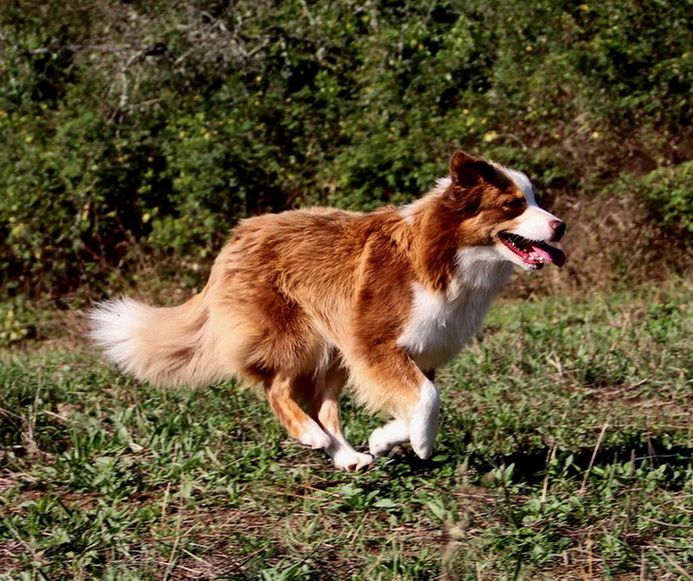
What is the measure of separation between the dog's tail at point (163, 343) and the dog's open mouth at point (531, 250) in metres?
1.56

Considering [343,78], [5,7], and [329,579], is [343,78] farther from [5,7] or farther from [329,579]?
[329,579]

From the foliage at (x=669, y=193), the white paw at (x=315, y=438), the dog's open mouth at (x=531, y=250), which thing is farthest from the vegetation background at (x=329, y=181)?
the dog's open mouth at (x=531, y=250)

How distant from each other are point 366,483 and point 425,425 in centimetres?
37

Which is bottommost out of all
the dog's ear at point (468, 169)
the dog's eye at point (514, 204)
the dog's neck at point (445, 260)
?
the dog's neck at point (445, 260)

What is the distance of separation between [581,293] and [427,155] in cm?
203

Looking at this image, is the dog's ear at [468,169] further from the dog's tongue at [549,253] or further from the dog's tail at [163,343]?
the dog's tail at [163,343]

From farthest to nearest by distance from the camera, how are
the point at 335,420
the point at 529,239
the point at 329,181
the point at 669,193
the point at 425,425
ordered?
the point at 329,181 < the point at 669,193 < the point at 335,420 < the point at 529,239 < the point at 425,425

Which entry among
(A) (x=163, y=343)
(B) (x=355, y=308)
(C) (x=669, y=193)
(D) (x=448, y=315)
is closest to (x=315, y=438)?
(B) (x=355, y=308)

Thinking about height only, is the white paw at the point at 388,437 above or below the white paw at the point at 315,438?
above

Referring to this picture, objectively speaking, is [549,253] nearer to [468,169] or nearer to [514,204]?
[514,204]

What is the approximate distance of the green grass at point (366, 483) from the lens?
3.91m

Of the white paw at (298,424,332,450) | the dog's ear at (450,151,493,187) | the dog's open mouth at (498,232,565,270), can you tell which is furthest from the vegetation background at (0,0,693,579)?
the dog's ear at (450,151,493,187)

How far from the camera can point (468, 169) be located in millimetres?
4883

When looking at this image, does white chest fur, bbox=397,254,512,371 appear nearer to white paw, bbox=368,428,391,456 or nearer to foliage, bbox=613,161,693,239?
white paw, bbox=368,428,391,456
